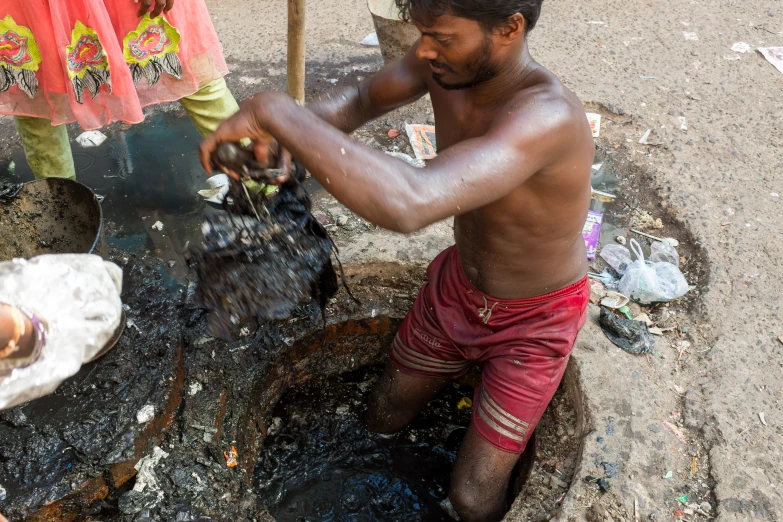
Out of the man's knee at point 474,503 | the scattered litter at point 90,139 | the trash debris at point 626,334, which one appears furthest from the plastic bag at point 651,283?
the scattered litter at point 90,139

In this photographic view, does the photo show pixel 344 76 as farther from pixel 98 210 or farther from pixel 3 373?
pixel 3 373

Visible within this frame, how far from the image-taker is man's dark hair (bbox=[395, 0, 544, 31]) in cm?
159

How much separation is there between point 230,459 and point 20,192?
154 cm

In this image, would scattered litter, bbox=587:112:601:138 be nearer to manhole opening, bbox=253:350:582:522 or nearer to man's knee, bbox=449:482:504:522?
manhole opening, bbox=253:350:582:522

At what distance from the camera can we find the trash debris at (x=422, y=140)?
3736mm

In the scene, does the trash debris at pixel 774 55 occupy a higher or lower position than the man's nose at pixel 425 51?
lower

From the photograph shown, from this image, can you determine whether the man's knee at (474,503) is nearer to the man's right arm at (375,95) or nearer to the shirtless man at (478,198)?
the shirtless man at (478,198)

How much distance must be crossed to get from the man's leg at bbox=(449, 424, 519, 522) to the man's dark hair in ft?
4.78

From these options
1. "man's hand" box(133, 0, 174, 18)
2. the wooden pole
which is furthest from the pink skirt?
the wooden pole

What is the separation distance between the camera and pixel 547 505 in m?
2.13

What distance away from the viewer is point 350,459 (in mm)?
2885

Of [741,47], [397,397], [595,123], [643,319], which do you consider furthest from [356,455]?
[741,47]

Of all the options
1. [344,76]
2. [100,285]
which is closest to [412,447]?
[100,285]

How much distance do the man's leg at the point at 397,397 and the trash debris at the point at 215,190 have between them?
141 centimetres
